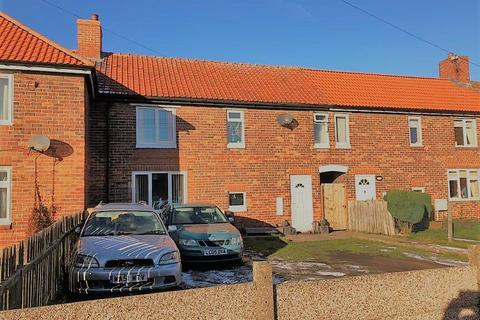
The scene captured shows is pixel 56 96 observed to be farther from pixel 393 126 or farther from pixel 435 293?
pixel 393 126

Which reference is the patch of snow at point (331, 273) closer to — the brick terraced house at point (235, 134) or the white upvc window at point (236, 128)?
the brick terraced house at point (235, 134)

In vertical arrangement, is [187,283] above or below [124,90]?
below

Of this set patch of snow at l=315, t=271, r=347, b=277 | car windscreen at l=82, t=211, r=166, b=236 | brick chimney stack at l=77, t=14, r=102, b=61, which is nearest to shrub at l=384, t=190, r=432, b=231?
patch of snow at l=315, t=271, r=347, b=277

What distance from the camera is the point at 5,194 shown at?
37.0ft

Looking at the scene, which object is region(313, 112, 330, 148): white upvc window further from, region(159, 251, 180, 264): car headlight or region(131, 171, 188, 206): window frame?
region(159, 251, 180, 264): car headlight

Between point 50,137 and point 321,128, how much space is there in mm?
11198

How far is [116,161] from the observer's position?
14805 mm

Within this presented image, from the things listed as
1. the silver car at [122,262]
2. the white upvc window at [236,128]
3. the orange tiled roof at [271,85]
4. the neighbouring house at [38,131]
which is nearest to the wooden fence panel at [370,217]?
the orange tiled roof at [271,85]

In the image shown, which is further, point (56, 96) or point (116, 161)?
point (116, 161)

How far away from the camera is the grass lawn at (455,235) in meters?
13.2

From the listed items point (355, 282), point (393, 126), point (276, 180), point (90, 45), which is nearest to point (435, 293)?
point (355, 282)

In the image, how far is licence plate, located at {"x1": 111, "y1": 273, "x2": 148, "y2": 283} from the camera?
255 inches

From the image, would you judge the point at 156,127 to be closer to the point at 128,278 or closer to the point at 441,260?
the point at 128,278

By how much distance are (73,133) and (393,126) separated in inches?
558
